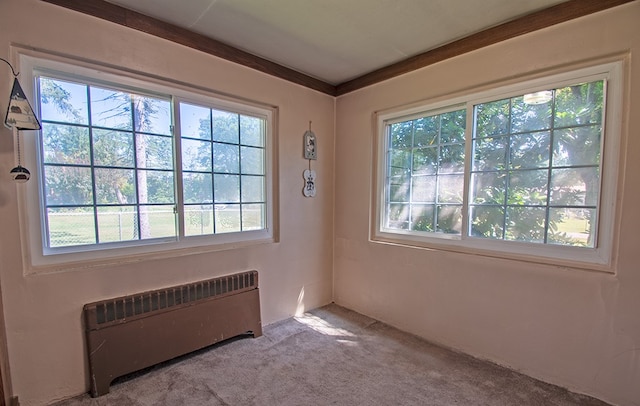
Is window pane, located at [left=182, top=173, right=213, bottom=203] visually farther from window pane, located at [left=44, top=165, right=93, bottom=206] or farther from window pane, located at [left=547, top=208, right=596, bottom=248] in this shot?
window pane, located at [left=547, top=208, right=596, bottom=248]

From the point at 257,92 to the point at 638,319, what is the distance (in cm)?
311

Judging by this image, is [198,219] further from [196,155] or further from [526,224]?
[526,224]

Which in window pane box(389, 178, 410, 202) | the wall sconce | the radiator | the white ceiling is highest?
the white ceiling

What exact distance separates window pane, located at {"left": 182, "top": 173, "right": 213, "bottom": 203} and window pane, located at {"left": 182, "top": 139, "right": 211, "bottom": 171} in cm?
6

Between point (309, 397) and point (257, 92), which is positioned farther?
point (257, 92)

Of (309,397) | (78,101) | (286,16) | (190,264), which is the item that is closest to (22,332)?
(190,264)

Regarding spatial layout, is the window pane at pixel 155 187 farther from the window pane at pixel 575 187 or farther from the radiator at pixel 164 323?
the window pane at pixel 575 187

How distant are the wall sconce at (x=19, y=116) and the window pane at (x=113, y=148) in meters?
0.33

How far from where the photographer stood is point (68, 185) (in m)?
1.80

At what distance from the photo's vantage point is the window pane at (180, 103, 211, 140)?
7.38 ft

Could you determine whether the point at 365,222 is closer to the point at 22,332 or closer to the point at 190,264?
the point at 190,264

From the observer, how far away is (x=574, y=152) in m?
1.87

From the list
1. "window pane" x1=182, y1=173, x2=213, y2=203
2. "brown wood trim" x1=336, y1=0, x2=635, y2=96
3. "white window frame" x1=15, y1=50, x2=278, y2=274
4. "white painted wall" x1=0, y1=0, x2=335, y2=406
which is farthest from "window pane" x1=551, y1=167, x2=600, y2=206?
"window pane" x1=182, y1=173, x2=213, y2=203

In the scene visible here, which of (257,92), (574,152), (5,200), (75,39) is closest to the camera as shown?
(5,200)
